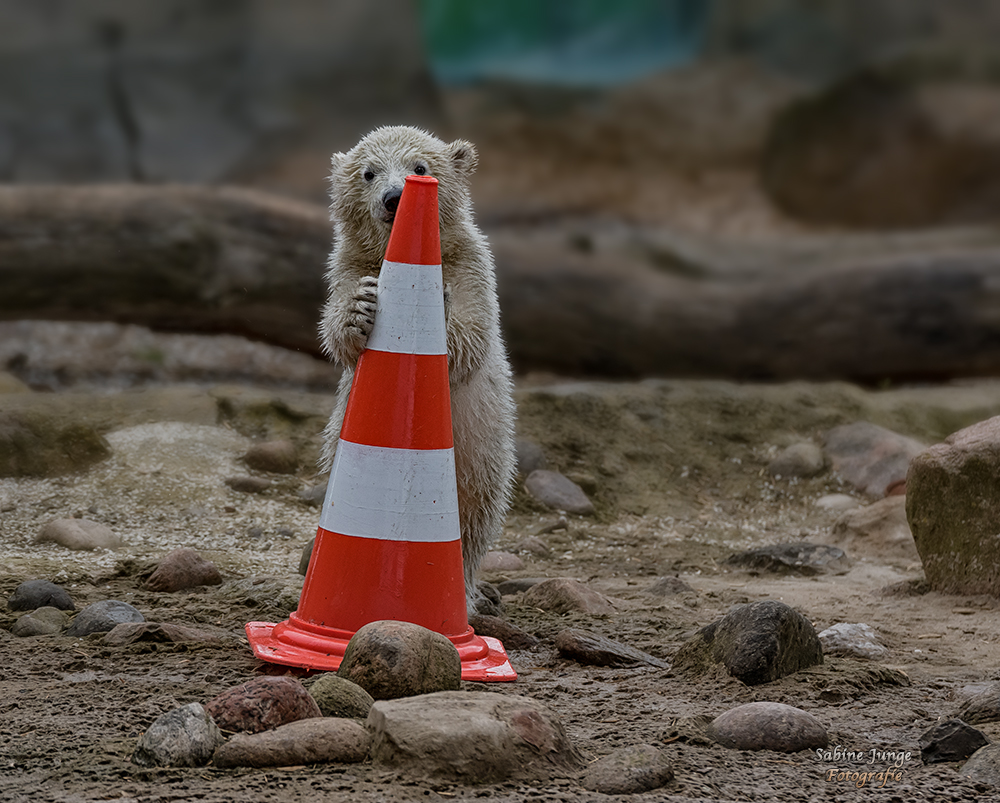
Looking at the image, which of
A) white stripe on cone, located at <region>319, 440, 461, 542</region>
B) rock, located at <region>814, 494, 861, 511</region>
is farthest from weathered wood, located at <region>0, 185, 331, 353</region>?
white stripe on cone, located at <region>319, 440, 461, 542</region>

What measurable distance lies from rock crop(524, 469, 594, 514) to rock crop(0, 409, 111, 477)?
209 centimetres

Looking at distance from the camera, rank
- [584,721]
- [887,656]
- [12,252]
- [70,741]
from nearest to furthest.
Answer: [70,741]
[584,721]
[887,656]
[12,252]

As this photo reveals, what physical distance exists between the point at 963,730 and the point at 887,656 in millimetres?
900

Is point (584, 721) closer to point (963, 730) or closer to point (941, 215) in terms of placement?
point (963, 730)

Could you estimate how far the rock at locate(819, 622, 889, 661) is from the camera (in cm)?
310

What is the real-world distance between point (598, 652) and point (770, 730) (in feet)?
2.52

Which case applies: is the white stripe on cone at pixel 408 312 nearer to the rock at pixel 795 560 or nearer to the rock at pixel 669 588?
the rock at pixel 669 588

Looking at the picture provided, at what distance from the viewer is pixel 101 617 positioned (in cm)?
309

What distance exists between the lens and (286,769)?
2.02 m

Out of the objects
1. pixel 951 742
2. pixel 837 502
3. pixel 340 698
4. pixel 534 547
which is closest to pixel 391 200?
pixel 340 698

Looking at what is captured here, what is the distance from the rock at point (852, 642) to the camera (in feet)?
10.2

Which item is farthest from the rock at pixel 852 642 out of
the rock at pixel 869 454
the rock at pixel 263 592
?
the rock at pixel 869 454

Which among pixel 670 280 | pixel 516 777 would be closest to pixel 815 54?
pixel 670 280

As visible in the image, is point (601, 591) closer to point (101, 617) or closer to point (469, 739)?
point (101, 617)
